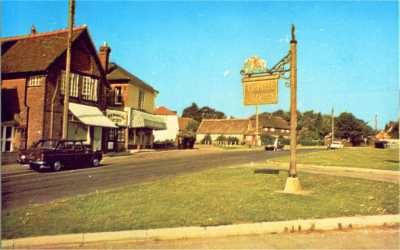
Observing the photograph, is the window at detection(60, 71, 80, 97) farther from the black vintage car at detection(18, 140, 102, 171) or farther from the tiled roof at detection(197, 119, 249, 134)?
the tiled roof at detection(197, 119, 249, 134)

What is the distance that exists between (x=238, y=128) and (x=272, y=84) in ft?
243

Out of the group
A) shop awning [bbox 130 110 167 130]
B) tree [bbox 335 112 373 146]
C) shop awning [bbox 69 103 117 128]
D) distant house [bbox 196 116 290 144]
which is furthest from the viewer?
tree [bbox 335 112 373 146]

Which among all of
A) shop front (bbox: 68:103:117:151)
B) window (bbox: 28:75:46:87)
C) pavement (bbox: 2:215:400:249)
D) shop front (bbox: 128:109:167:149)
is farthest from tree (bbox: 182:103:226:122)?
pavement (bbox: 2:215:400:249)

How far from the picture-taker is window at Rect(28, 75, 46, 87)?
84.5ft

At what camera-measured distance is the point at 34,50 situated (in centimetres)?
2820

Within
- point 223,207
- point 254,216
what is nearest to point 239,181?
point 223,207

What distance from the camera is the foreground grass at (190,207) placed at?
6.87 meters

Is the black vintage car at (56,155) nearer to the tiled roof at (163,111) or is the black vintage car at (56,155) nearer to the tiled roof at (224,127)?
the tiled roof at (163,111)

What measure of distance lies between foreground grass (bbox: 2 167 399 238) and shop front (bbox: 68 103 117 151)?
17.6m

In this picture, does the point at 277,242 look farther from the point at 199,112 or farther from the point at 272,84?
the point at 199,112

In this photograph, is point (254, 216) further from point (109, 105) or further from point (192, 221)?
point (109, 105)

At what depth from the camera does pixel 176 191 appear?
34.4 ft

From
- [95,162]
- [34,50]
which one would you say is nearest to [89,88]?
[34,50]

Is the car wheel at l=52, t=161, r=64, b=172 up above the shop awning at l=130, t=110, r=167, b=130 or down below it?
below
